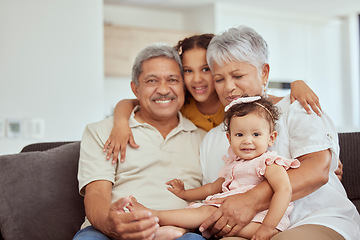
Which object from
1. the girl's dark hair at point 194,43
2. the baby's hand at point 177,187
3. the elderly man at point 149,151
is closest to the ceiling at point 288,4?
the girl's dark hair at point 194,43

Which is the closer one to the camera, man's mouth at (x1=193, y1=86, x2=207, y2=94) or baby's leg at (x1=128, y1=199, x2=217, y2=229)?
baby's leg at (x1=128, y1=199, x2=217, y2=229)

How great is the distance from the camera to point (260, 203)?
5.29 feet

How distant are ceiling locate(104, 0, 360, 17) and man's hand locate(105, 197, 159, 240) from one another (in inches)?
191

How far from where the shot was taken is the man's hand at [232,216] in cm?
161

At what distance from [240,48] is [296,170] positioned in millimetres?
566

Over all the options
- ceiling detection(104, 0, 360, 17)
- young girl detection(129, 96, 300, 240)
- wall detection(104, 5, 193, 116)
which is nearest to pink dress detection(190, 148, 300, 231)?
young girl detection(129, 96, 300, 240)

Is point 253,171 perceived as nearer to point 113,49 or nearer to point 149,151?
point 149,151

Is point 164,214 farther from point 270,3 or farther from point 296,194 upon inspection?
point 270,3

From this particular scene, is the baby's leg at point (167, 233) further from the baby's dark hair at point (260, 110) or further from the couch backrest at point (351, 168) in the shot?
the couch backrest at point (351, 168)

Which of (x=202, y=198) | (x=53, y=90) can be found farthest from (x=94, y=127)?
(x=53, y=90)

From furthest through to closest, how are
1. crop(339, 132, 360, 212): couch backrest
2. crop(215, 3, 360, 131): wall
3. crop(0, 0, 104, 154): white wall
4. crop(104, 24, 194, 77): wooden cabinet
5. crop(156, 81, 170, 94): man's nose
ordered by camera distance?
crop(215, 3, 360, 131): wall < crop(104, 24, 194, 77): wooden cabinet < crop(0, 0, 104, 154): white wall < crop(339, 132, 360, 212): couch backrest < crop(156, 81, 170, 94): man's nose

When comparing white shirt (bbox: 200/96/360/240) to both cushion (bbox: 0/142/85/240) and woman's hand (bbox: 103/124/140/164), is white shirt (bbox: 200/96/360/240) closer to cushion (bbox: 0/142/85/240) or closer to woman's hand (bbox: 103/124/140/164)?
woman's hand (bbox: 103/124/140/164)

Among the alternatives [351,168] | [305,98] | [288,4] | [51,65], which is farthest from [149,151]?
[288,4]

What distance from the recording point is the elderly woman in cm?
161
